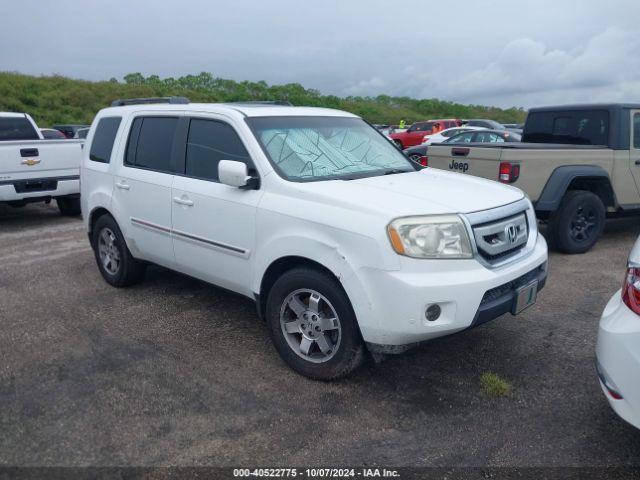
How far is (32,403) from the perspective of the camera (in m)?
3.50

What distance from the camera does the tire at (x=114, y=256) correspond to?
17.6 feet

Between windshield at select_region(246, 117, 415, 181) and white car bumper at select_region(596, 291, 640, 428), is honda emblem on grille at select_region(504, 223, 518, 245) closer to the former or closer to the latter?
white car bumper at select_region(596, 291, 640, 428)

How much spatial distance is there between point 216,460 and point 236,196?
1809mm

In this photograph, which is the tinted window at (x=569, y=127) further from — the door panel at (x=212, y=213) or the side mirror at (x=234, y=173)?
the side mirror at (x=234, y=173)

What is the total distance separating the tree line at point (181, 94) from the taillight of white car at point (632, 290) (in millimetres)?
24609

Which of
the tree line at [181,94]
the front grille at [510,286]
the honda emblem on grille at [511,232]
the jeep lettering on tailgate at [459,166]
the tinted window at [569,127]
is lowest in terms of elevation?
the front grille at [510,286]

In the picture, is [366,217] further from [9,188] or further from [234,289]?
[9,188]

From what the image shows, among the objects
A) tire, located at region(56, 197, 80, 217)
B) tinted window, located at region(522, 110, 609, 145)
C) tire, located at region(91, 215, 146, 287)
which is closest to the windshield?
tire, located at region(91, 215, 146, 287)

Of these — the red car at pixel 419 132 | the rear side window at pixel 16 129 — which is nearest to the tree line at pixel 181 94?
the red car at pixel 419 132

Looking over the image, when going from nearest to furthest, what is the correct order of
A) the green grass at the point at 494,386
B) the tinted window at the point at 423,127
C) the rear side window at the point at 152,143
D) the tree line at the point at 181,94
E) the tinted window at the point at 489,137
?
1. the green grass at the point at 494,386
2. the rear side window at the point at 152,143
3. the tinted window at the point at 489,137
4. the tinted window at the point at 423,127
5. the tree line at the point at 181,94

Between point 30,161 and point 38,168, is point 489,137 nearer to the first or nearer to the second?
point 38,168

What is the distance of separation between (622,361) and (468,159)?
4.36m

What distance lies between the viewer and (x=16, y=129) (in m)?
10.2

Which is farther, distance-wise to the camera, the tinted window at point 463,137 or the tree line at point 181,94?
the tree line at point 181,94
